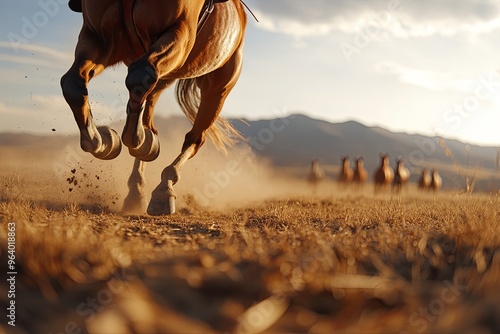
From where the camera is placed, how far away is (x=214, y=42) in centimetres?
573

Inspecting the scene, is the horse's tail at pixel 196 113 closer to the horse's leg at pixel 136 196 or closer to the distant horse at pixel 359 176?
the horse's leg at pixel 136 196

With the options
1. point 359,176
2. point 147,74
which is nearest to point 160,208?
point 147,74

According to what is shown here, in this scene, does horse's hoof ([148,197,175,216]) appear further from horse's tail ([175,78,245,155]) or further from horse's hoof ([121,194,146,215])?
horse's tail ([175,78,245,155])

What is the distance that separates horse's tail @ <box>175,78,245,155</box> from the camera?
24.5 ft

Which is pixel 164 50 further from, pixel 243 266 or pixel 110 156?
pixel 243 266

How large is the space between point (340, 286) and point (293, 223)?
9.73 ft

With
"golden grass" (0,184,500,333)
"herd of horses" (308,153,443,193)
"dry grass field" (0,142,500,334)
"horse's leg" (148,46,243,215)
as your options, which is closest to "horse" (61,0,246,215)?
"horse's leg" (148,46,243,215)

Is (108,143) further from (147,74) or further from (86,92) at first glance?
(147,74)

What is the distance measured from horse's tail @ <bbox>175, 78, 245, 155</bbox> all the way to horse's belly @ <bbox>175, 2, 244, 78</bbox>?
1.33 m

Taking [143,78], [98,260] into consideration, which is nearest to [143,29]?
[143,78]

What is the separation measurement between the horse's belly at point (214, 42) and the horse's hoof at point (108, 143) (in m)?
1.17

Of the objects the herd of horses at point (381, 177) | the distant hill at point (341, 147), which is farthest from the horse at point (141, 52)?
the distant hill at point (341, 147)

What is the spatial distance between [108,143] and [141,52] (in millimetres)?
953

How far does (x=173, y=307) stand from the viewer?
1.56m
